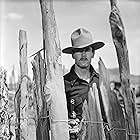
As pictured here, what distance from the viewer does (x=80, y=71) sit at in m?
1.26

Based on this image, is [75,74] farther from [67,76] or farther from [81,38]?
[81,38]

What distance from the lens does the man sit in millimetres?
1233

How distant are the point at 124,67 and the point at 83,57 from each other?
16 centimetres

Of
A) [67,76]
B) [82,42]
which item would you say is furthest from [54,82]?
[82,42]

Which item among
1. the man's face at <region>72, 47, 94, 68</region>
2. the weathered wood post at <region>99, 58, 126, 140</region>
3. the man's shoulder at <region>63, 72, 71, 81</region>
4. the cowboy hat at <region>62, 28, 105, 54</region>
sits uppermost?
the cowboy hat at <region>62, 28, 105, 54</region>

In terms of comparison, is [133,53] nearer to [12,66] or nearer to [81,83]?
[81,83]

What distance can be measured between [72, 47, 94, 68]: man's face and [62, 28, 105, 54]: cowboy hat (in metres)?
0.02

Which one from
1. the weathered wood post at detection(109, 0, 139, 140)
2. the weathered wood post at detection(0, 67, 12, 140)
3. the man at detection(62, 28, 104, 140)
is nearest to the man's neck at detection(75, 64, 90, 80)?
the man at detection(62, 28, 104, 140)

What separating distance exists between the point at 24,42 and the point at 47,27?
5.5 inches

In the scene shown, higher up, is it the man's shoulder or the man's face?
the man's face

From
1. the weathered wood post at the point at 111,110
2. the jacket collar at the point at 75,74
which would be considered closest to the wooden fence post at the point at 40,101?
the jacket collar at the point at 75,74

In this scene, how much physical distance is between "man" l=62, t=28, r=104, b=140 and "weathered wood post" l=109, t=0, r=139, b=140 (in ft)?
0.23

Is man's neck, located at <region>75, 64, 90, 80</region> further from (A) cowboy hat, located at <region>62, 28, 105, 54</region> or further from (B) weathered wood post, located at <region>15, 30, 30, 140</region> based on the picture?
(B) weathered wood post, located at <region>15, 30, 30, 140</region>

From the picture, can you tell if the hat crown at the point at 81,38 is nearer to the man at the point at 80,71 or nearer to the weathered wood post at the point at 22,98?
the man at the point at 80,71
